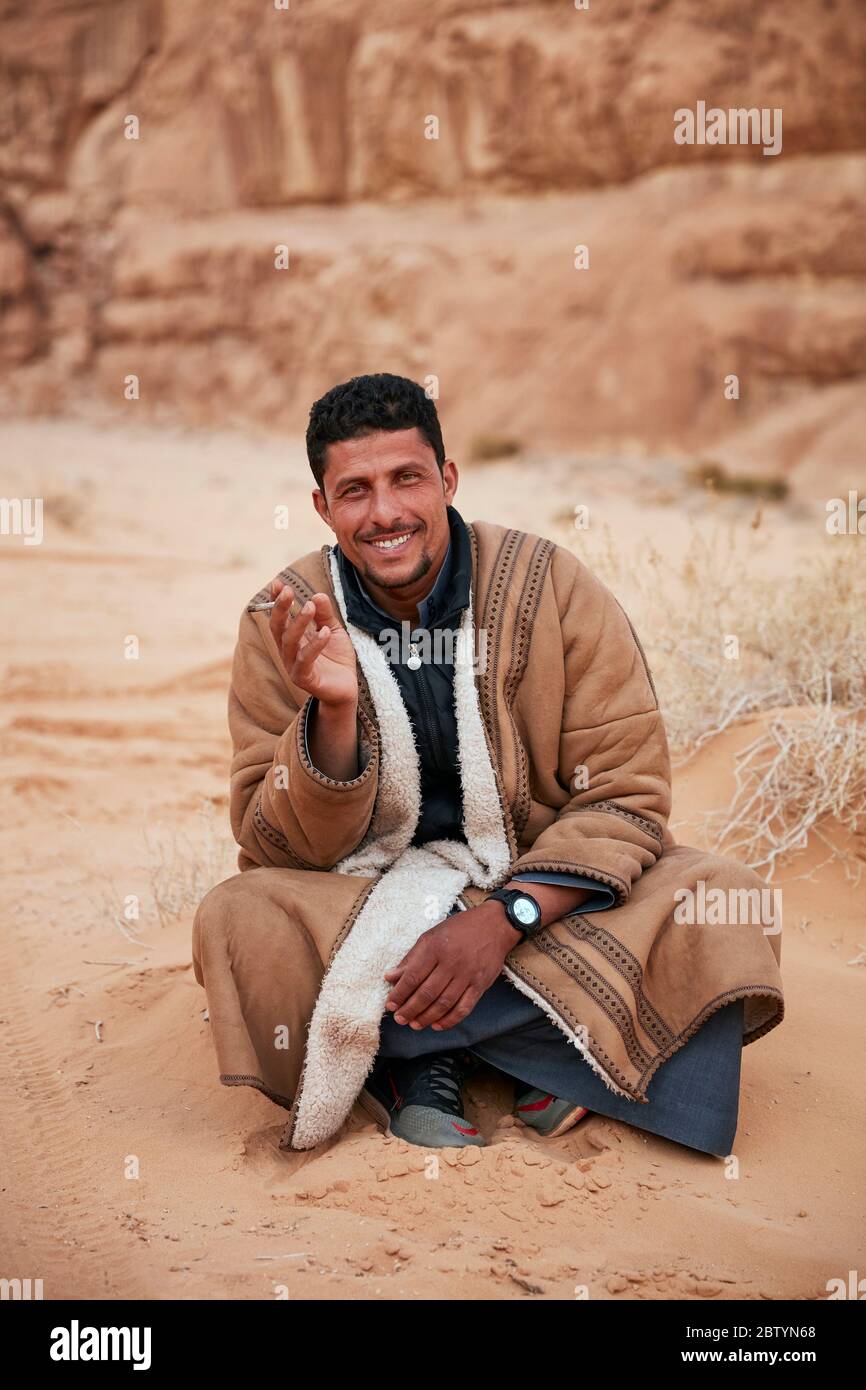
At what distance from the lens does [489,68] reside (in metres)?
20.2

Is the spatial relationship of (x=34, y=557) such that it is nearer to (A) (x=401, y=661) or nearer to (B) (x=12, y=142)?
(A) (x=401, y=661)

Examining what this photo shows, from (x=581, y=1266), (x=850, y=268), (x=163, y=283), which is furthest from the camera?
(x=163, y=283)

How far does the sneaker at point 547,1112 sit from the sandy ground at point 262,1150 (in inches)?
1.6

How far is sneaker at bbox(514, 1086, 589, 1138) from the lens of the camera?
2785 millimetres

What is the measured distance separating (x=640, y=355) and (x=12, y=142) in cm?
1327

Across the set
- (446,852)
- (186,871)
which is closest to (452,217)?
(186,871)

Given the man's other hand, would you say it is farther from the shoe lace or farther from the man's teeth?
the man's teeth

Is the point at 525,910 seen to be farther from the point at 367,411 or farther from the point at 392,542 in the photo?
the point at 367,411

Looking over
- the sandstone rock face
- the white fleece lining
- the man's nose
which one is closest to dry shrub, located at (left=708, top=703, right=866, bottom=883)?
the white fleece lining

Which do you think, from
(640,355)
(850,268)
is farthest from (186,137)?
(850,268)

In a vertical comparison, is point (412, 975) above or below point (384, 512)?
below

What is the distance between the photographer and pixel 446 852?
303 cm

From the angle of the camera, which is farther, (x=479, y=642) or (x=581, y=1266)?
(x=479, y=642)

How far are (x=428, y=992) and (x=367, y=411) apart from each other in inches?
49.5
